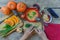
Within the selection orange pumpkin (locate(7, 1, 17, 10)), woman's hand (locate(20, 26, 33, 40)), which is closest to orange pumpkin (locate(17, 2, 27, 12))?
orange pumpkin (locate(7, 1, 17, 10))

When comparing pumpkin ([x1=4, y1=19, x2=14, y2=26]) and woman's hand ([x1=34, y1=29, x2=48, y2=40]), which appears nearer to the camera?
woman's hand ([x1=34, y1=29, x2=48, y2=40])

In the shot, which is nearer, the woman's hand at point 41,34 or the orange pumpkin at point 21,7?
the woman's hand at point 41,34

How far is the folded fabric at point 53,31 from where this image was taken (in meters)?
1.31

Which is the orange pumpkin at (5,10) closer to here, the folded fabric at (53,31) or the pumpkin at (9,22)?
the pumpkin at (9,22)

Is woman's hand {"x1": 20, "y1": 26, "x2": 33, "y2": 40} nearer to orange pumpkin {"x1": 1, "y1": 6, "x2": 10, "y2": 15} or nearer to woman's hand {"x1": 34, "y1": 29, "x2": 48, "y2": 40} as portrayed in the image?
woman's hand {"x1": 34, "y1": 29, "x2": 48, "y2": 40}

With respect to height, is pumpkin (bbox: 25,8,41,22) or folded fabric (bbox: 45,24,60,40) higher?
pumpkin (bbox: 25,8,41,22)

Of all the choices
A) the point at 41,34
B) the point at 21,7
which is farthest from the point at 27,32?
the point at 21,7

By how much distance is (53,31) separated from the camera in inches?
53.1

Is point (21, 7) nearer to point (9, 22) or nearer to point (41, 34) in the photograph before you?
point (9, 22)

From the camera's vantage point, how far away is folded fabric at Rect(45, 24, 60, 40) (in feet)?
4.30

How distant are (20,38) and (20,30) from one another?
0.19 ft

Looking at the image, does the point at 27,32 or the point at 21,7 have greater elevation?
the point at 21,7

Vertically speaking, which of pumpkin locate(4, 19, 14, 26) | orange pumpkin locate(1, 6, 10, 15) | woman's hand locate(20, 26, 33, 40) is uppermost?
orange pumpkin locate(1, 6, 10, 15)

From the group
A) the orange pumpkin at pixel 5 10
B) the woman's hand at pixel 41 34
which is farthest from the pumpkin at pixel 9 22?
the woman's hand at pixel 41 34
